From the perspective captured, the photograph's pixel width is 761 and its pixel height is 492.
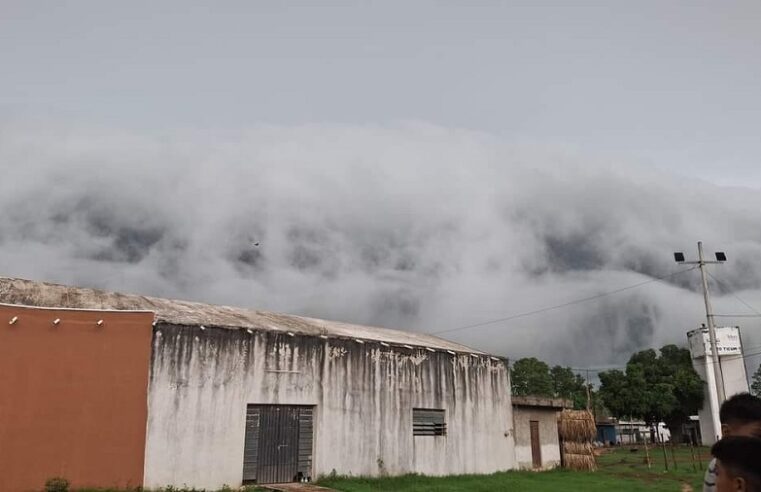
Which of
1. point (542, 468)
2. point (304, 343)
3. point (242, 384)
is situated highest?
point (304, 343)

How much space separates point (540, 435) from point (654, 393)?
83.6ft

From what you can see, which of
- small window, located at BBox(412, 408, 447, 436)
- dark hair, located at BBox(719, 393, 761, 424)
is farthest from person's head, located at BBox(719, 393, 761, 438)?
small window, located at BBox(412, 408, 447, 436)

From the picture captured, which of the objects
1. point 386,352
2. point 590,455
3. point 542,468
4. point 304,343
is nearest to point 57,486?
point 304,343

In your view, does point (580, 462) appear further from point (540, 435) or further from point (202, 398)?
point (202, 398)

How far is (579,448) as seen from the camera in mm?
26281

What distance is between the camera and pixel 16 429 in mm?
13953

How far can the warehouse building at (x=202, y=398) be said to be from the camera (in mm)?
14453

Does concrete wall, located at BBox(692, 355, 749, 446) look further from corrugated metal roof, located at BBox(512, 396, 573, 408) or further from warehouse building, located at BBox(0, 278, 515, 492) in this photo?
warehouse building, located at BBox(0, 278, 515, 492)

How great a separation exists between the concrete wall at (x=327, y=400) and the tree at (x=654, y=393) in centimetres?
2625

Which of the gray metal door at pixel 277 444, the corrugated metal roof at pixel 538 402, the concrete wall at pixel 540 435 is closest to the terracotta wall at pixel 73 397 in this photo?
the gray metal door at pixel 277 444

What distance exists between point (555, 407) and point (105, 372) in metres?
19.0

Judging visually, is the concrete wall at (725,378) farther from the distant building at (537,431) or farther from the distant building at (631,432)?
the distant building at (537,431)

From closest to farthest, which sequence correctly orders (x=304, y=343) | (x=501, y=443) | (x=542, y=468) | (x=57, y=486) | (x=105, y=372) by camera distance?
(x=57, y=486) → (x=105, y=372) → (x=304, y=343) → (x=501, y=443) → (x=542, y=468)

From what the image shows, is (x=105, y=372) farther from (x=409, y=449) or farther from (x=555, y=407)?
(x=555, y=407)
